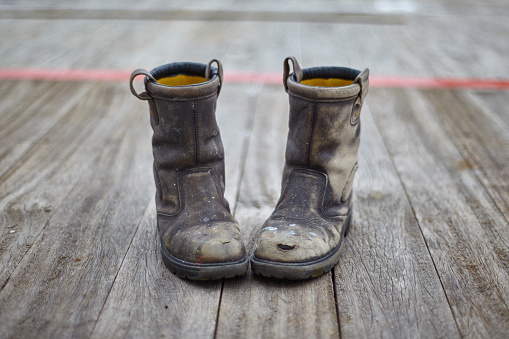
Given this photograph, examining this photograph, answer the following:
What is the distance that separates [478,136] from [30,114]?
1.59 m

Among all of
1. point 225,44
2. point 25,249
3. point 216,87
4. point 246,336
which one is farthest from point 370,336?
point 225,44

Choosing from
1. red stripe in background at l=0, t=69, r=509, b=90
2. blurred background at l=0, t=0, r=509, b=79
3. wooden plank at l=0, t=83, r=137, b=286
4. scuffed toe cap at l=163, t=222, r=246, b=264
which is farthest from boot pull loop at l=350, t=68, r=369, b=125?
blurred background at l=0, t=0, r=509, b=79

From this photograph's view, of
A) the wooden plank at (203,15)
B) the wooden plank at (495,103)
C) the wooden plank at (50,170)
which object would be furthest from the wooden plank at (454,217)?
the wooden plank at (203,15)

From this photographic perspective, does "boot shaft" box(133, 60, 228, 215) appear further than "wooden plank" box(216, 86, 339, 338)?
Yes

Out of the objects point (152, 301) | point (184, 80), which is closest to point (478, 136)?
point (184, 80)

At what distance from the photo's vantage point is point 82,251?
1.09 metres

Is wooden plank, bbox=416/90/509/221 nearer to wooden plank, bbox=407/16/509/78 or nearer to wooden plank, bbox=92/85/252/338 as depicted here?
wooden plank, bbox=407/16/509/78

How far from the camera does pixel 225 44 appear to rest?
2725 millimetres

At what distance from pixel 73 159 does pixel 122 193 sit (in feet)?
0.94

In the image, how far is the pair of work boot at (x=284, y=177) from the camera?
965mm

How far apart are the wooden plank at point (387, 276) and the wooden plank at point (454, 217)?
3 centimetres

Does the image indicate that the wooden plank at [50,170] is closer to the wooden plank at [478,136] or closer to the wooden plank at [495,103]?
the wooden plank at [478,136]

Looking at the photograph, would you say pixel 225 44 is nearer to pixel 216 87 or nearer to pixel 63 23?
pixel 63 23

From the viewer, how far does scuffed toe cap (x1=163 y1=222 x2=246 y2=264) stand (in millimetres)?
954
